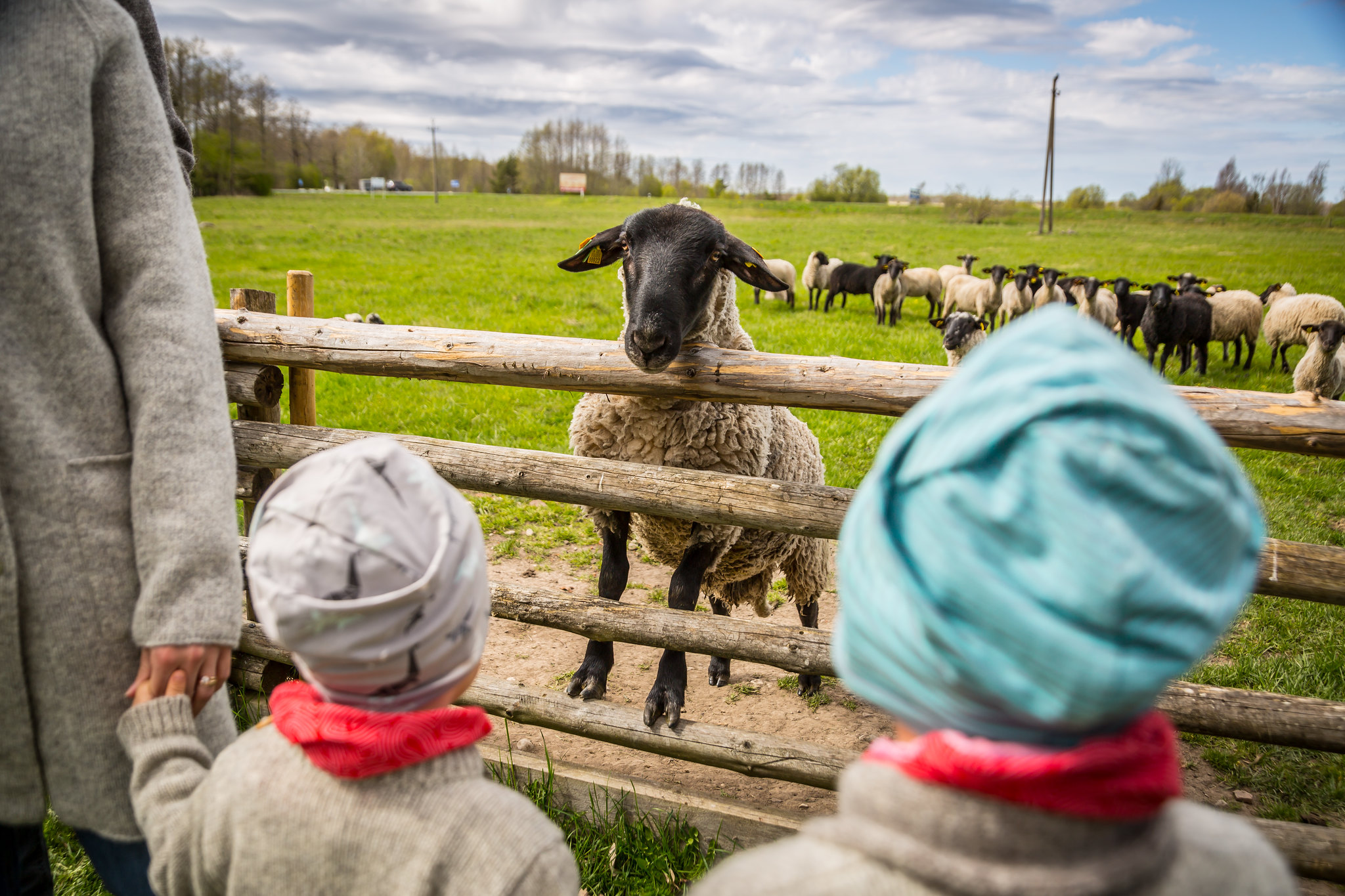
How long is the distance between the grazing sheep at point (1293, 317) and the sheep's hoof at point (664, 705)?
13795 mm

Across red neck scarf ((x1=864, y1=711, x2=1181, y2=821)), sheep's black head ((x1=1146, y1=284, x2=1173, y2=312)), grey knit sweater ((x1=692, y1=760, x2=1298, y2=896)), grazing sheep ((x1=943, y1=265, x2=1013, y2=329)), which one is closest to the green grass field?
grazing sheep ((x1=943, y1=265, x2=1013, y2=329))

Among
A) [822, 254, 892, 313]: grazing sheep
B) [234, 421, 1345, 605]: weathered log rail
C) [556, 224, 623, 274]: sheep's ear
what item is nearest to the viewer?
[234, 421, 1345, 605]: weathered log rail

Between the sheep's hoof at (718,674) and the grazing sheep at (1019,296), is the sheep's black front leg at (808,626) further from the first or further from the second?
the grazing sheep at (1019,296)

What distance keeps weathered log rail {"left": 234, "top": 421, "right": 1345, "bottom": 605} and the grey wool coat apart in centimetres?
145

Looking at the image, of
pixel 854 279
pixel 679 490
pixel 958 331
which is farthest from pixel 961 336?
pixel 854 279

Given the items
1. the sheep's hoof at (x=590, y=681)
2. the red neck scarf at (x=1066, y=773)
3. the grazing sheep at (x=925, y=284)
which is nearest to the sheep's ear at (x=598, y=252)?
the sheep's hoof at (x=590, y=681)

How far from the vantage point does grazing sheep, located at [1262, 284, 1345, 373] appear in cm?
1252

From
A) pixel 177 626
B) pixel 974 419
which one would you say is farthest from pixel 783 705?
pixel 974 419

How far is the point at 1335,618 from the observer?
5.23 meters

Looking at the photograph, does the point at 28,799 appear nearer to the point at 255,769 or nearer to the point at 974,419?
the point at 255,769

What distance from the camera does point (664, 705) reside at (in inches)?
127

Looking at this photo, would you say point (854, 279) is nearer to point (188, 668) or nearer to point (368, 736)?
point (188, 668)

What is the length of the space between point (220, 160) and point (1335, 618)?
6365cm

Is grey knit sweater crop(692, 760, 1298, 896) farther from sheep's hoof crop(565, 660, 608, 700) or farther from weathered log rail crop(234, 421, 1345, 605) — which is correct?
sheep's hoof crop(565, 660, 608, 700)
